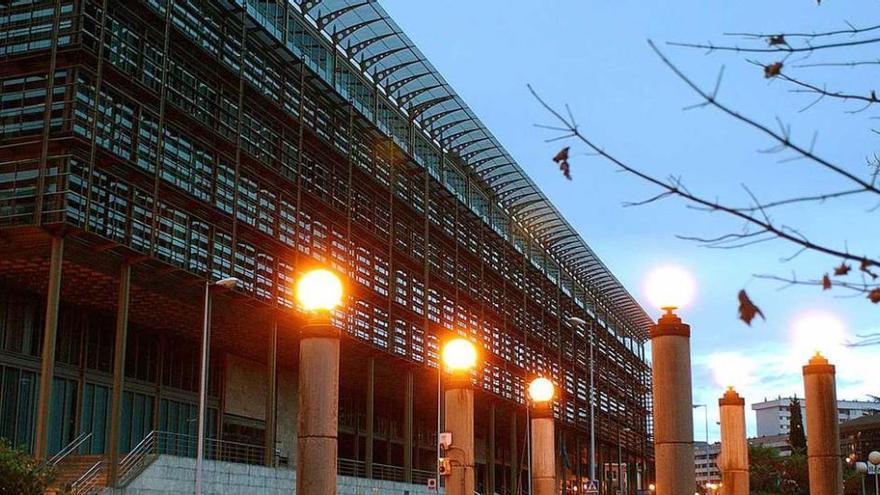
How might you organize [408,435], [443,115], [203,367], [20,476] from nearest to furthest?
[20,476]
[203,367]
[408,435]
[443,115]

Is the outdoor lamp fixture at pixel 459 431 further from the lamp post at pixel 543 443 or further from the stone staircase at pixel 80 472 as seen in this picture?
the stone staircase at pixel 80 472

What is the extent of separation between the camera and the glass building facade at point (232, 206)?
113 feet

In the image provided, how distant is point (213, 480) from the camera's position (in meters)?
37.7

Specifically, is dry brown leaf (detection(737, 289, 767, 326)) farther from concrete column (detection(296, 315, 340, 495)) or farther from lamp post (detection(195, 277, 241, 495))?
lamp post (detection(195, 277, 241, 495))

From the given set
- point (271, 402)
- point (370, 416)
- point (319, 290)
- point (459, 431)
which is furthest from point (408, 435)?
point (319, 290)

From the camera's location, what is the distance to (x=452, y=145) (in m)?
64.4

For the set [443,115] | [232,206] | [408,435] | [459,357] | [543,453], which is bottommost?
[543,453]

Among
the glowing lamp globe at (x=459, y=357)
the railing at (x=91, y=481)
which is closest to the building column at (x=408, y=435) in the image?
the railing at (x=91, y=481)

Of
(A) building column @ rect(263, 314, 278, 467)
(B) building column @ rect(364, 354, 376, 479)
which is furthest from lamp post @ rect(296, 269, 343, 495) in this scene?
(B) building column @ rect(364, 354, 376, 479)

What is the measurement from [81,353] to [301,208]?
10.6 metres

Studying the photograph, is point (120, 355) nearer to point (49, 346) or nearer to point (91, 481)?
point (49, 346)

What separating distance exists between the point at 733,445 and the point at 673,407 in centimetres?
588

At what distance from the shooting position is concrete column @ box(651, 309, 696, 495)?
870 centimetres

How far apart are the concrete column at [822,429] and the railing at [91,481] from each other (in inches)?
1047
